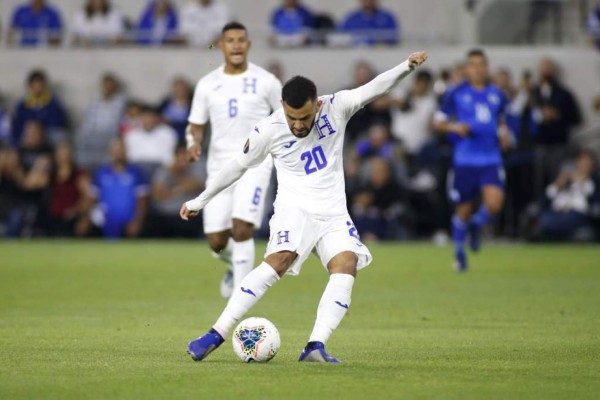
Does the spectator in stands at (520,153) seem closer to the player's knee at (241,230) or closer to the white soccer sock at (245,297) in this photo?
the player's knee at (241,230)

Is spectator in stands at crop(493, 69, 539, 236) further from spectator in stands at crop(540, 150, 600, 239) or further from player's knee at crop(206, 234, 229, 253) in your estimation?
player's knee at crop(206, 234, 229, 253)

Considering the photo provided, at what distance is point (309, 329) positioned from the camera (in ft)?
39.8

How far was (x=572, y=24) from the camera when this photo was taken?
93.4ft

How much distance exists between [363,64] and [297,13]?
254cm

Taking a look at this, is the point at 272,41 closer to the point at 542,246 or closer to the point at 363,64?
the point at 363,64

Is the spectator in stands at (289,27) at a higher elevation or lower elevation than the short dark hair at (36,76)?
higher

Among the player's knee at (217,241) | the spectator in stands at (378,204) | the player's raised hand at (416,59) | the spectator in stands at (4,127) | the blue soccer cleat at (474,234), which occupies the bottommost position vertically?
the spectator in stands at (378,204)

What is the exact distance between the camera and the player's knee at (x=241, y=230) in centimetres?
1423

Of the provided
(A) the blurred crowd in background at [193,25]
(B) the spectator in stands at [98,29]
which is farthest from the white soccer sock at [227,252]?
(B) the spectator in stands at [98,29]

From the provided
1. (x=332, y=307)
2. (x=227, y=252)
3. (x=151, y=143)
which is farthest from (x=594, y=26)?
(x=332, y=307)

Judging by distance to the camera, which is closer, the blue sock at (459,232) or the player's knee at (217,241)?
the player's knee at (217,241)

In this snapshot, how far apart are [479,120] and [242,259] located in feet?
18.7

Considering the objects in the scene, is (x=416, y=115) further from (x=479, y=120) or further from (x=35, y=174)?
(x=35, y=174)

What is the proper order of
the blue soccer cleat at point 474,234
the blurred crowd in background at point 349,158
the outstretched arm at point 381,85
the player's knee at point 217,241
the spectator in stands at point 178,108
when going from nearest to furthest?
the outstretched arm at point 381,85 < the player's knee at point 217,241 < the blue soccer cleat at point 474,234 < the blurred crowd in background at point 349,158 < the spectator in stands at point 178,108
